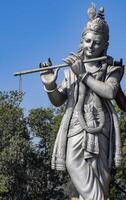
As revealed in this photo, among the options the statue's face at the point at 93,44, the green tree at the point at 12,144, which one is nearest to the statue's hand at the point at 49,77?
the statue's face at the point at 93,44

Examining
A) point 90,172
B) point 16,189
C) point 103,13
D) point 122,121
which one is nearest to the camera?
point 90,172

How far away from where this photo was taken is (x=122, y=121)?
30.7 meters

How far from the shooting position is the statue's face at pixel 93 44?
7.65 m

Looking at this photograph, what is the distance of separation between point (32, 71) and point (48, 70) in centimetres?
22

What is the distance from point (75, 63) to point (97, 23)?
728 millimetres

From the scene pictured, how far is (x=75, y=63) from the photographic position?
7320 millimetres

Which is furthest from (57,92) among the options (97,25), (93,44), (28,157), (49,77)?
(28,157)

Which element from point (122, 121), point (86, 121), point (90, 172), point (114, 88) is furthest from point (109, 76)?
A: point (122, 121)

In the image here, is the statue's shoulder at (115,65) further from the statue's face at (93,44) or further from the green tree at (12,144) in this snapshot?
the green tree at (12,144)

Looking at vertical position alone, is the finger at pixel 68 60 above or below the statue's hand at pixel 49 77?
above

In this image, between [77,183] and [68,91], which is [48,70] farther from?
[77,183]

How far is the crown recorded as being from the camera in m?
7.64

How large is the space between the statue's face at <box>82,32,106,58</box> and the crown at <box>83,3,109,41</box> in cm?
7

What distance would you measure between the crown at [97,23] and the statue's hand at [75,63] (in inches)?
21.5
